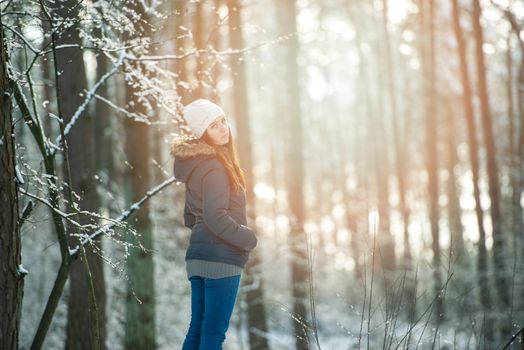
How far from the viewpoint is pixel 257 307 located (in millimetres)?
10492

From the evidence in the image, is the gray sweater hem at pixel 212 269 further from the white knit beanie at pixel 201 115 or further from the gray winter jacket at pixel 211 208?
the white knit beanie at pixel 201 115

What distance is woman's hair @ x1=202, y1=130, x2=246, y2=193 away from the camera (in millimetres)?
3955

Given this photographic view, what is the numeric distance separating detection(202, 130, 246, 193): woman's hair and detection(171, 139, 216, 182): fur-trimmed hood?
5cm

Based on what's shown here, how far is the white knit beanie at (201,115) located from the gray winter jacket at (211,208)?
0.30 ft

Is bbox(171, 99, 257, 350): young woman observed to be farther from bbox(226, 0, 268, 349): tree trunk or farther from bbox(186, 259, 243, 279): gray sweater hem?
bbox(226, 0, 268, 349): tree trunk

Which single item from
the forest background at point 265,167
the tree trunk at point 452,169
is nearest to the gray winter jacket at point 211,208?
the forest background at point 265,167

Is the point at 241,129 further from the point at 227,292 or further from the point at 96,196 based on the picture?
the point at 227,292

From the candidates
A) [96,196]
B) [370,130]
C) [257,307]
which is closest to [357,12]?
[370,130]

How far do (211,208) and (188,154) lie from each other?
374 mm

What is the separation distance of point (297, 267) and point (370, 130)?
1760 cm

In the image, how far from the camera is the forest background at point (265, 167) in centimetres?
404

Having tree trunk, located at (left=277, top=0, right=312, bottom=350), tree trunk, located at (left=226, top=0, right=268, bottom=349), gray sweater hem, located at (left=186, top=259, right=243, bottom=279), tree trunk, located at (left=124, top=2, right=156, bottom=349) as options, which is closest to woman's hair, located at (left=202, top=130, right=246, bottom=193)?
gray sweater hem, located at (left=186, top=259, right=243, bottom=279)

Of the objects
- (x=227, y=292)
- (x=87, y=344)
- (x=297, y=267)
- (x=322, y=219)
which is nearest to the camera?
(x=227, y=292)

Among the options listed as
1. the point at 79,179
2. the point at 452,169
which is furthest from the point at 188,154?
the point at 452,169
